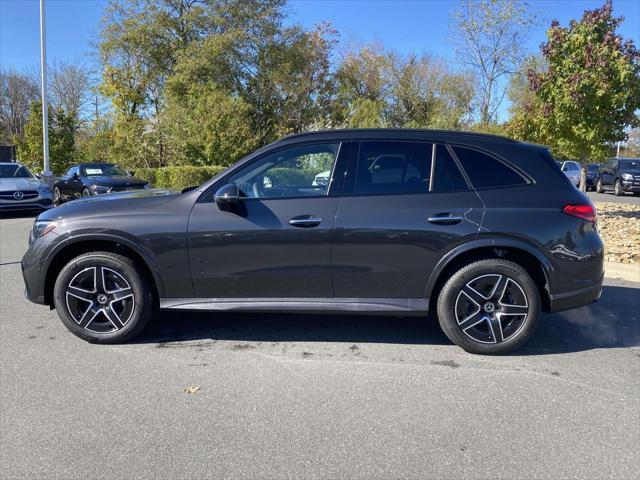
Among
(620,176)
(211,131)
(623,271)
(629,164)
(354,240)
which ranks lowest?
(623,271)

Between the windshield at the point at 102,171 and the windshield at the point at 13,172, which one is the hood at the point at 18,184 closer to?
the windshield at the point at 13,172

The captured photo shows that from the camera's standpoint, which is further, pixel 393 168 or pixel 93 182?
pixel 93 182

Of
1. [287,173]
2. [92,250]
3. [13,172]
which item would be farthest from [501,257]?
[13,172]

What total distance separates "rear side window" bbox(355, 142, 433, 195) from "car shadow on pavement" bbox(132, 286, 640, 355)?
4.49 ft

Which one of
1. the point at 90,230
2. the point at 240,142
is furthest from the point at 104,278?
the point at 240,142

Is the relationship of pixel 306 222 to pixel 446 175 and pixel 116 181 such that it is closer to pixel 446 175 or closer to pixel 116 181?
pixel 446 175

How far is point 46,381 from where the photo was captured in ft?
12.2

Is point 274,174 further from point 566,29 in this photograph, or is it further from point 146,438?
point 566,29

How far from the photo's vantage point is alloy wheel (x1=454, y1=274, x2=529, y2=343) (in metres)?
4.17

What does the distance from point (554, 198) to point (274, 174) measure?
2291 mm

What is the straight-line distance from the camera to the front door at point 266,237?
4125 millimetres

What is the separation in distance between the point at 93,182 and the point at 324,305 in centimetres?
1430

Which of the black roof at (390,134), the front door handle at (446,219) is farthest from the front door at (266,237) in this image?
the front door handle at (446,219)

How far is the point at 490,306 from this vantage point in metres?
4.21
